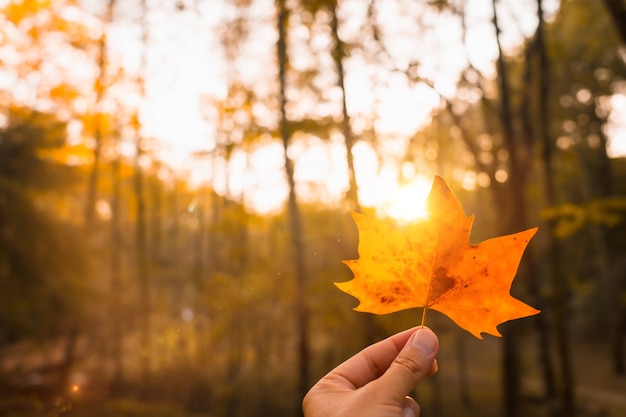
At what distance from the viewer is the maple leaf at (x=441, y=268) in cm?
124

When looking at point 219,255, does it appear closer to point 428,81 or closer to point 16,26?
point 16,26

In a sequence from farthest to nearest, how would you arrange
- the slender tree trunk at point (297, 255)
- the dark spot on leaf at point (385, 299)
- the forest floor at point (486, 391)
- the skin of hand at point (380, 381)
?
the forest floor at point (486, 391)
the slender tree trunk at point (297, 255)
the dark spot on leaf at point (385, 299)
the skin of hand at point (380, 381)

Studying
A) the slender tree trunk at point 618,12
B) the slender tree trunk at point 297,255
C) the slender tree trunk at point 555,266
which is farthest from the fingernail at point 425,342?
the slender tree trunk at point 297,255

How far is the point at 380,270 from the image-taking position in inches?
52.6

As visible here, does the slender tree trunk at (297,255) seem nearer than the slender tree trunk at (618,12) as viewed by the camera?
No

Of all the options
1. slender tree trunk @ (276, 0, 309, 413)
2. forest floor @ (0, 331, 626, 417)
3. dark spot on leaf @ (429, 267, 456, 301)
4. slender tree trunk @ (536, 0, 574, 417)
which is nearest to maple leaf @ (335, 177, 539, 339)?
dark spot on leaf @ (429, 267, 456, 301)

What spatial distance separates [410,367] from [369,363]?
177 millimetres

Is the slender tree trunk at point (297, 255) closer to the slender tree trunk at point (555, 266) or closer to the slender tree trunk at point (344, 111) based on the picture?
the slender tree trunk at point (344, 111)

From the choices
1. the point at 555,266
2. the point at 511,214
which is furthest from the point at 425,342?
the point at 511,214

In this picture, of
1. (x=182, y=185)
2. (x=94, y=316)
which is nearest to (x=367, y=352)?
(x=94, y=316)

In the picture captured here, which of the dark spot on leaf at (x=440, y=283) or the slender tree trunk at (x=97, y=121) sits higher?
the slender tree trunk at (x=97, y=121)

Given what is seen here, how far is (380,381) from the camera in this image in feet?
4.09

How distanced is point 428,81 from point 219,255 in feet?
51.4

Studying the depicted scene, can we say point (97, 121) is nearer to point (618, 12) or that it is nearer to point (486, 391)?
point (618, 12)
